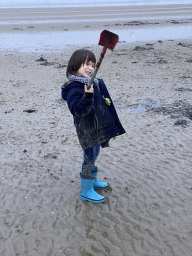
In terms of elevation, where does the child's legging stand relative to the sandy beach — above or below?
above

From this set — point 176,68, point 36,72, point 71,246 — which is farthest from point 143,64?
point 71,246

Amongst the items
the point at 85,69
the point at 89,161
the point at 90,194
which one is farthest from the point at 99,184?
the point at 85,69

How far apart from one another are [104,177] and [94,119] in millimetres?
1344

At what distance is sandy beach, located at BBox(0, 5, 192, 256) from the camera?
2.56m

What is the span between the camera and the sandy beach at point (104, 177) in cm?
256

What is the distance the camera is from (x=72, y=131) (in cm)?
501

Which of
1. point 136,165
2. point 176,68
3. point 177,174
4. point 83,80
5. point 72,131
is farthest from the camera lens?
point 176,68

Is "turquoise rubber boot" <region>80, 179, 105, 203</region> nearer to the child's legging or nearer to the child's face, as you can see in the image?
the child's legging

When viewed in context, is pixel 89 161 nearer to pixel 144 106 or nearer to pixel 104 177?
pixel 104 177

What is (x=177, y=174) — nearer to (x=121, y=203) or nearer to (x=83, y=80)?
(x=121, y=203)

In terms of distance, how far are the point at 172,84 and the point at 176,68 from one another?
80.6 inches

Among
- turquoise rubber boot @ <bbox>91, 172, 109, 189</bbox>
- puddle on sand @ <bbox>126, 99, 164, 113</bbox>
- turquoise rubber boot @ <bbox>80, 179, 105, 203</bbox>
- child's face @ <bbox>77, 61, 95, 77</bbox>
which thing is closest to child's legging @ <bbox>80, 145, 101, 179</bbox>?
turquoise rubber boot @ <bbox>80, 179, 105, 203</bbox>

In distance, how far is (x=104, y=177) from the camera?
11.7 feet

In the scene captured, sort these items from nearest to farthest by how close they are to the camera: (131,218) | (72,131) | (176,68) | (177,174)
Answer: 1. (131,218)
2. (177,174)
3. (72,131)
4. (176,68)
